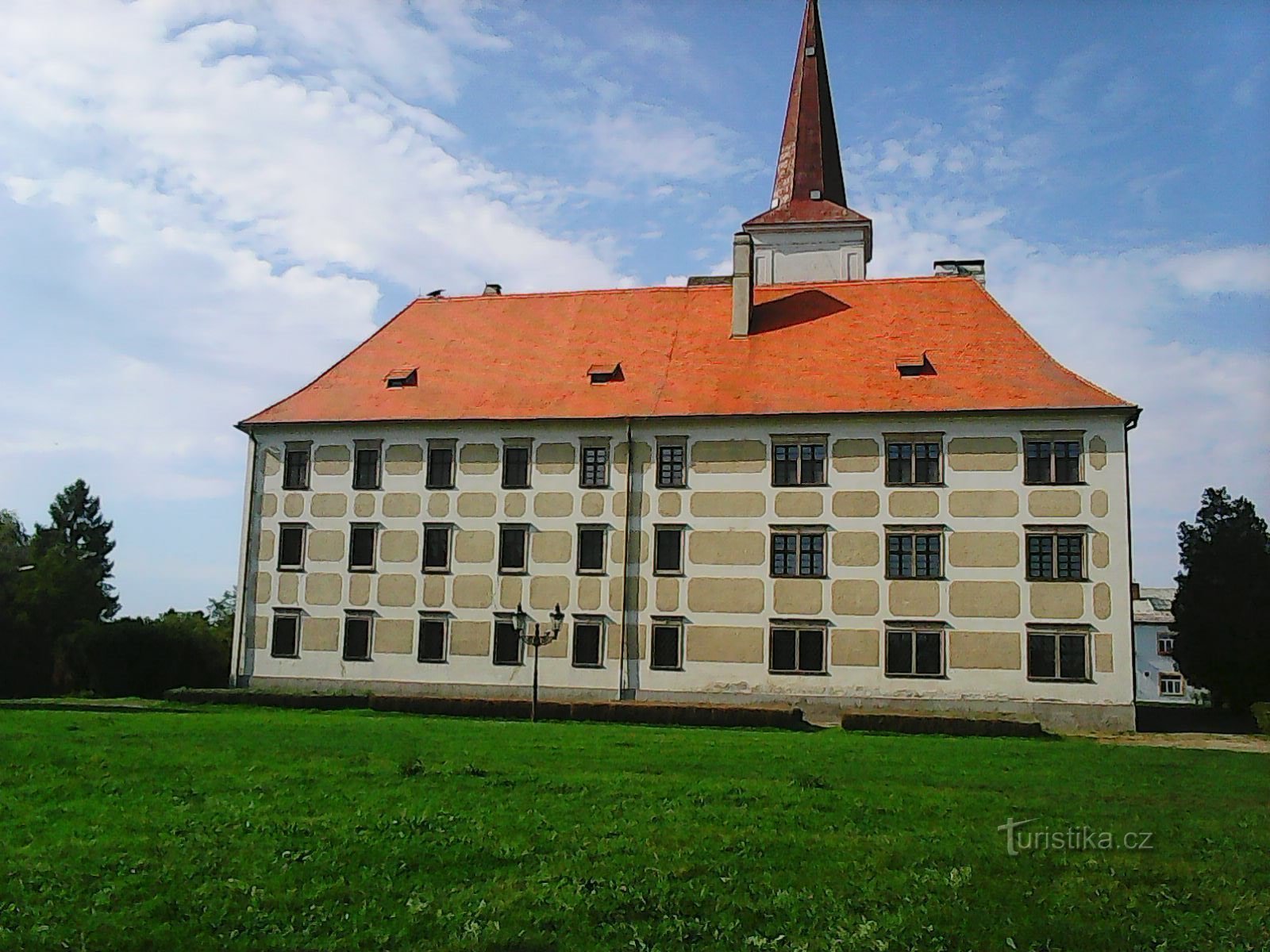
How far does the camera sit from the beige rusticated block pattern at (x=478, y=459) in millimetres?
34625

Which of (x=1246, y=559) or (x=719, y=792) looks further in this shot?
(x=1246, y=559)

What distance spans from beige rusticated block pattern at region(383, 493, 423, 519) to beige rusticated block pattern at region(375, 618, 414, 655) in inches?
127

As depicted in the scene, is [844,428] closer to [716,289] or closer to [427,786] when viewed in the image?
[716,289]

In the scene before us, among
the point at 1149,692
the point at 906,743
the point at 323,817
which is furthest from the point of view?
the point at 1149,692

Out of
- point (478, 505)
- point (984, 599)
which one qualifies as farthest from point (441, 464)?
point (984, 599)

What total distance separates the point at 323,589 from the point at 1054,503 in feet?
71.9

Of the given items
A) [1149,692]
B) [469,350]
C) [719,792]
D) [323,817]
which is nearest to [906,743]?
[719,792]

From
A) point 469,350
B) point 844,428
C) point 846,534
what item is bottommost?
point 846,534

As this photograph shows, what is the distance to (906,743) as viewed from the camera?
21.4 meters

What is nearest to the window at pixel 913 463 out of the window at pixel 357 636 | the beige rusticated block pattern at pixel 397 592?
the beige rusticated block pattern at pixel 397 592

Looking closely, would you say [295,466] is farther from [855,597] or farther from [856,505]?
[855,597]

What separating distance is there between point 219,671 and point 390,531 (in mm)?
9010

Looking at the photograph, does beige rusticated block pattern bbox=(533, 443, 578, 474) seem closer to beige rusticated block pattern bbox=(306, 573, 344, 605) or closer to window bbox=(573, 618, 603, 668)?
window bbox=(573, 618, 603, 668)

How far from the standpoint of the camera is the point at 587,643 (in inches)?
1299
